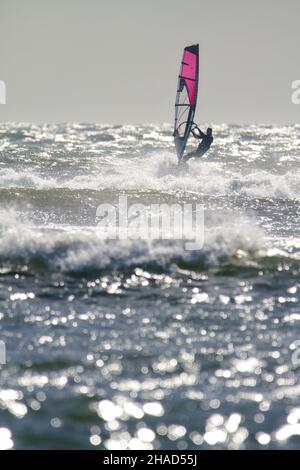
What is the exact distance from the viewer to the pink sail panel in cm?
1706

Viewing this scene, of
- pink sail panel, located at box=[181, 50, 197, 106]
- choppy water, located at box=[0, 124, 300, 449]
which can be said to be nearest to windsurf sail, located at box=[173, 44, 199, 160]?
pink sail panel, located at box=[181, 50, 197, 106]

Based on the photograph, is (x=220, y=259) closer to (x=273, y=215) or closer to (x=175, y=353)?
(x=175, y=353)

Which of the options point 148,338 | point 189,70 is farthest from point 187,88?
point 148,338

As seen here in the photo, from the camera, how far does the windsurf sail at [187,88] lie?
Result: 1706 centimetres

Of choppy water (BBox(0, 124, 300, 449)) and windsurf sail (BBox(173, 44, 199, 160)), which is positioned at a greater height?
windsurf sail (BBox(173, 44, 199, 160))

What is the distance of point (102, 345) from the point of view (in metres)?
5.79

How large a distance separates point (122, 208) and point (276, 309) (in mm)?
7427

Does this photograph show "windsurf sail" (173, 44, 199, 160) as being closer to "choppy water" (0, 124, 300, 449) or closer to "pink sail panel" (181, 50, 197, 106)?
"pink sail panel" (181, 50, 197, 106)

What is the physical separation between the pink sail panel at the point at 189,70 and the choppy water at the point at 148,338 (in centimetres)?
572

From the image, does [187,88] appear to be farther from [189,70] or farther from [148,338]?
[148,338]

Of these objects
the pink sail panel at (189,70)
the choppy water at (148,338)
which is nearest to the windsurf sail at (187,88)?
the pink sail panel at (189,70)

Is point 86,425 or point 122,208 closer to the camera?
point 86,425

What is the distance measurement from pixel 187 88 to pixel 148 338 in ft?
40.8
